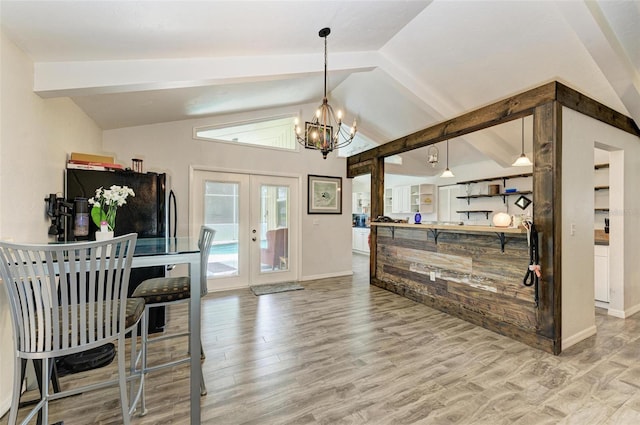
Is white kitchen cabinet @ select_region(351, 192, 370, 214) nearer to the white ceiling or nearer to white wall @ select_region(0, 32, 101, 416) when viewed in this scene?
the white ceiling

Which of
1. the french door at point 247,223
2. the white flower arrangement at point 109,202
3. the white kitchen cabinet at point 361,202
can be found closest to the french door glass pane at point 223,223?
the french door at point 247,223

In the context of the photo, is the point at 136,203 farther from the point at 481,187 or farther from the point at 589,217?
the point at 481,187

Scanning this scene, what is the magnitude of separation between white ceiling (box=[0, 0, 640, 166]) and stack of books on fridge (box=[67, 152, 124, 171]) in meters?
0.57

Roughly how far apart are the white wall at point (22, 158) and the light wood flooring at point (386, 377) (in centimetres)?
77

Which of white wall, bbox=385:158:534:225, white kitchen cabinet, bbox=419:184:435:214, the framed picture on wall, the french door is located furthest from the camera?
white kitchen cabinet, bbox=419:184:435:214

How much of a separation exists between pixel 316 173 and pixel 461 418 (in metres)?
4.31

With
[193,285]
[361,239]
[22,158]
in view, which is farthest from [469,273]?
[361,239]

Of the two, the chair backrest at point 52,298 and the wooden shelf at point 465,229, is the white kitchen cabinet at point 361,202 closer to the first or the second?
the wooden shelf at point 465,229

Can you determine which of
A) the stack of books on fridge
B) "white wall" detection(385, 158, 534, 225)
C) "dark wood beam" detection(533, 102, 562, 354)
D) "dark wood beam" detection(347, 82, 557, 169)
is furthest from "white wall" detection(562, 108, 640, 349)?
the stack of books on fridge

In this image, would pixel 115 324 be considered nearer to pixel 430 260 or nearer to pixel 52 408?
pixel 52 408

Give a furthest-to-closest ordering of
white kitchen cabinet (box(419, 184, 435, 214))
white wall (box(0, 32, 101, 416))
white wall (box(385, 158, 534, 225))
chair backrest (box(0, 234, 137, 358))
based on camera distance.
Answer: white kitchen cabinet (box(419, 184, 435, 214))
white wall (box(385, 158, 534, 225))
white wall (box(0, 32, 101, 416))
chair backrest (box(0, 234, 137, 358))

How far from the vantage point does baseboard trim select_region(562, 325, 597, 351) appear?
2.57 m

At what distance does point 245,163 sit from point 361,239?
5.39 metres

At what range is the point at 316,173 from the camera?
17.6 feet
